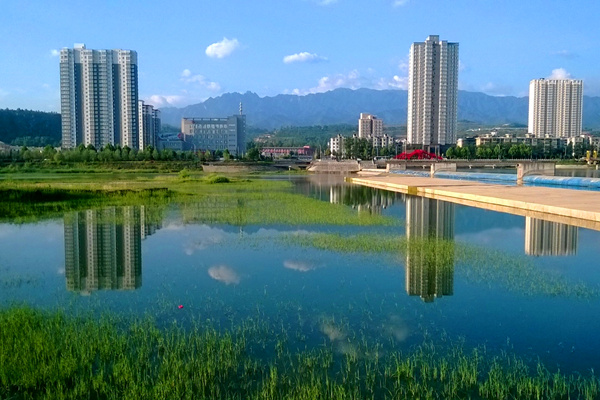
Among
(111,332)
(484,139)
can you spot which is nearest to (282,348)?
(111,332)

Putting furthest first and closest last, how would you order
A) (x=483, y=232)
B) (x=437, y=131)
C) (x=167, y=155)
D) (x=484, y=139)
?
(x=484, y=139)
(x=437, y=131)
(x=167, y=155)
(x=483, y=232)

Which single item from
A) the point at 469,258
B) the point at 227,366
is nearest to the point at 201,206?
the point at 469,258

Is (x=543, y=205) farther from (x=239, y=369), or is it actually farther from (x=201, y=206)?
(x=239, y=369)

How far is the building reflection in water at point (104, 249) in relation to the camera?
911 cm

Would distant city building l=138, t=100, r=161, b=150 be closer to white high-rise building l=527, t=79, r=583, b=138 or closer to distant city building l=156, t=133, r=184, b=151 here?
distant city building l=156, t=133, r=184, b=151

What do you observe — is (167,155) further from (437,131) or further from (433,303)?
(433,303)

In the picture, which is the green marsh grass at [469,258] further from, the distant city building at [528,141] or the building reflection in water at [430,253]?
the distant city building at [528,141]

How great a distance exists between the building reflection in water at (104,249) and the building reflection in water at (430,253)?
4550 mm

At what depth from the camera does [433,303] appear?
7.50 meters

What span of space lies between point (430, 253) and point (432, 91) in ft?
314

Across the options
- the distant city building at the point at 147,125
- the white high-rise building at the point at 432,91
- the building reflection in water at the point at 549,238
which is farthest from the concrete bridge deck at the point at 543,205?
the distant city building at the point at 147,125

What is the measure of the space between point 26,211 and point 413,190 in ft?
63.2

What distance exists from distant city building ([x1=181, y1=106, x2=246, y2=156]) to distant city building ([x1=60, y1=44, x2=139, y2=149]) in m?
31.2

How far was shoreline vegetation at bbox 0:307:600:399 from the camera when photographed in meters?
4.61
